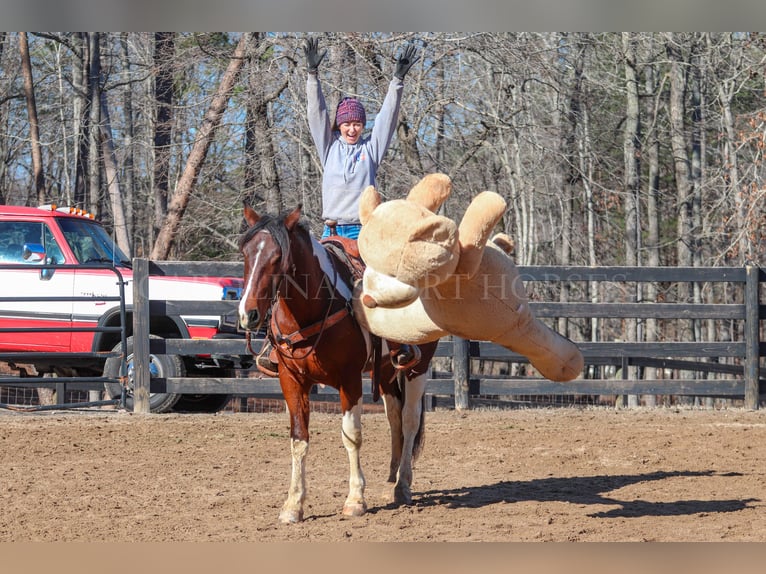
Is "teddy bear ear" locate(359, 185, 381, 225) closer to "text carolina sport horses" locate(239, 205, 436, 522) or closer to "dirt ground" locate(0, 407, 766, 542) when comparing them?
"text carolina sport horses" locate(239, 205, 436, 522)

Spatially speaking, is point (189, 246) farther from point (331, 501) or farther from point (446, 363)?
point (331, 501)

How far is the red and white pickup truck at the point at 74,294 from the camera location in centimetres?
1026

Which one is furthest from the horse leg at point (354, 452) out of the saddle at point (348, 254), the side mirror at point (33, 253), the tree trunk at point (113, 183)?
the tree trunk at point (113, 183)

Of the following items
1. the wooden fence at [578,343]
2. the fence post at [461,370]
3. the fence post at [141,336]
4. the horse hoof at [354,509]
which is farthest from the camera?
the fence post at [461,370]

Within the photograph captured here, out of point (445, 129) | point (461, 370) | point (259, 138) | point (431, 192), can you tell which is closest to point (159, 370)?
point (461, 370)

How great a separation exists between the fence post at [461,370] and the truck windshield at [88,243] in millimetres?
4089

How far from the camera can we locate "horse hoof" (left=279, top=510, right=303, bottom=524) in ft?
16.8

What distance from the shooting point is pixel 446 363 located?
17109 mm

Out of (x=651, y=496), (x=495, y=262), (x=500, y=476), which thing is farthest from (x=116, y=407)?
(x=495, y=262)

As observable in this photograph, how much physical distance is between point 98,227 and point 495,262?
27.5ft

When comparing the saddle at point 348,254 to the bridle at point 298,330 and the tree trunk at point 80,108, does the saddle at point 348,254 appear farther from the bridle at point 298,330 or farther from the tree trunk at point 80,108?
the tree trunk at point 80,108

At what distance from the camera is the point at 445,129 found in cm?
1611

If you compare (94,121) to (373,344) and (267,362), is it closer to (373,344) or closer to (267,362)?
(267,362)

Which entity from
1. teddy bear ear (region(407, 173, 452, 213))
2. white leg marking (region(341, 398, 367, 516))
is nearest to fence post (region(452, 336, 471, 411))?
white leg marking (region(341, 398, 367, 516))
